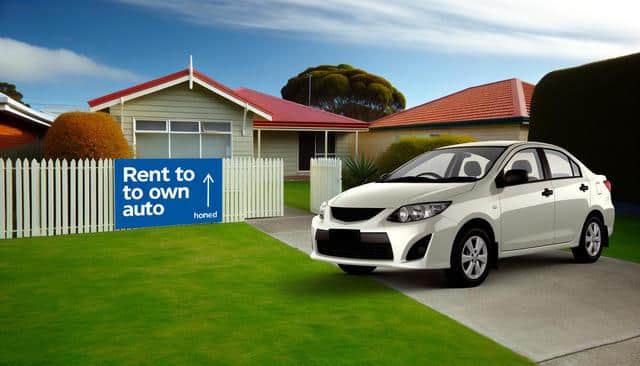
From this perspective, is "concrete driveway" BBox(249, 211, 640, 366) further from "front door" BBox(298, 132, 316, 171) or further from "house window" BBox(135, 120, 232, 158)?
"front door" BBox(298, 132, 316, 171)

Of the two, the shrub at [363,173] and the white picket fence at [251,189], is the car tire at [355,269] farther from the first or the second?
the shrub at [363,173]

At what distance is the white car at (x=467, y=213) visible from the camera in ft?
21.0

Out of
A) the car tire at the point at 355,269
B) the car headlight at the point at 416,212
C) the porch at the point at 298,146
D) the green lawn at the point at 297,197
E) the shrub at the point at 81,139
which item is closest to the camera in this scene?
the car headlight at the point at 416,212

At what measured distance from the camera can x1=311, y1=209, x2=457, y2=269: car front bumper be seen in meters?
6.31

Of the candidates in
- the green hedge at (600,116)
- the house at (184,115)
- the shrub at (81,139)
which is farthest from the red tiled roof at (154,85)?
the green hedge at (600,116)

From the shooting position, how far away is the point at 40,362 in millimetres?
4602

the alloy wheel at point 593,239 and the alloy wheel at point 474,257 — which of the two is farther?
the alloy wheel at point 593,239

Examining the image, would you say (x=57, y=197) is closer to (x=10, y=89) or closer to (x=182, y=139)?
(x=182, y=139)

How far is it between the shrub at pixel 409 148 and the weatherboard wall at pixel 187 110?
579cm

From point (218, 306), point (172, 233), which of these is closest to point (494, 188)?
point (218, 306)

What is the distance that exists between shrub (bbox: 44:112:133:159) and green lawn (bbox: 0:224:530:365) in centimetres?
366

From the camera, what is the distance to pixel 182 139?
65.7 feet

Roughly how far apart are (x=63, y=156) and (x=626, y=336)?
11.2m

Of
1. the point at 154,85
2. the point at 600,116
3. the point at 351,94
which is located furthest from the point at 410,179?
the point at 351,94
